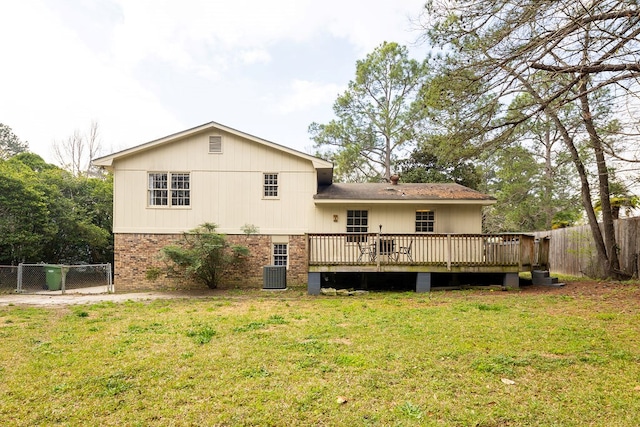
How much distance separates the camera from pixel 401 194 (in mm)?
13680

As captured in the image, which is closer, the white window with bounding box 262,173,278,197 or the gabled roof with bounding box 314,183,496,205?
the gabled roof with bounding box 314,183,496,205

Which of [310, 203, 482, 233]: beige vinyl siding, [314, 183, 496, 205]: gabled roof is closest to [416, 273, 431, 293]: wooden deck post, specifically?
[310, 203, 482, 233]: beige vinyl siding

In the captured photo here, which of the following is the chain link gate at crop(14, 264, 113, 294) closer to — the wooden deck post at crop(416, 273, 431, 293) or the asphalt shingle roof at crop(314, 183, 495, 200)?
the asphalt shingle roof at crop(314, 183, 495, 200)

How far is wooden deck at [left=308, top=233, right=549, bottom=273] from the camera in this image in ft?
37.5

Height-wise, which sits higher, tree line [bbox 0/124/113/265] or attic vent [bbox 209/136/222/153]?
attic vent [bbox 209/136/222/153]

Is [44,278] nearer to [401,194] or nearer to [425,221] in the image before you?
[401,194]

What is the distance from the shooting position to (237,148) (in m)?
13.5

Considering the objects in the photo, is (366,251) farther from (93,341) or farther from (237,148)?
(93,341)

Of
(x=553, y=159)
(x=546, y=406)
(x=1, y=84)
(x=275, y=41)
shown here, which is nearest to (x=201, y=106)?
(x=275, y=41)

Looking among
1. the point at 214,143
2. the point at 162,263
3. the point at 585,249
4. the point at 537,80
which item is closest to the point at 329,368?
the point at 537,80

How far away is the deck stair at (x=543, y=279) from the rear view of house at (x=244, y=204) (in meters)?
2.43

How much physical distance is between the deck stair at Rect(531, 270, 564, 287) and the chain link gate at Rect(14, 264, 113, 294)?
14411 millimetres

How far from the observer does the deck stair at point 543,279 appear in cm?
1170

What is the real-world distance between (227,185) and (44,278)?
732 centimetres
